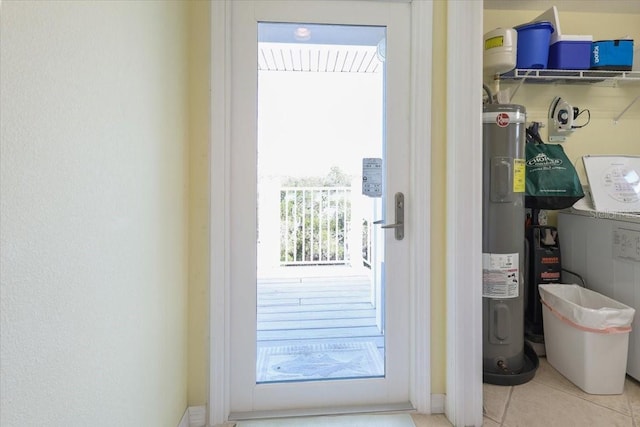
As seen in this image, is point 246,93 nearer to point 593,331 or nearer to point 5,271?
point 5,271

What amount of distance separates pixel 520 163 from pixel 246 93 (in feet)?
4.87

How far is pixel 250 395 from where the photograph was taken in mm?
1642

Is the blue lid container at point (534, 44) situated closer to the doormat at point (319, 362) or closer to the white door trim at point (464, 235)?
the white door trim at point (464, 235)

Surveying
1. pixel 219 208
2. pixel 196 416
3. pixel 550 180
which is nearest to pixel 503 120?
pixel 550 180

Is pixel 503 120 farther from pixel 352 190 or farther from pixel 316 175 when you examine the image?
pixel 316 175

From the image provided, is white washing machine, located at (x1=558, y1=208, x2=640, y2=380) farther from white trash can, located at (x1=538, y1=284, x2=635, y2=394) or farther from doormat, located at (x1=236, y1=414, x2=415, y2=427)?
doormat, located at (x1=236, y1=414, x2=415, y2=427)

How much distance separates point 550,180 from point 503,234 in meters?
0.58

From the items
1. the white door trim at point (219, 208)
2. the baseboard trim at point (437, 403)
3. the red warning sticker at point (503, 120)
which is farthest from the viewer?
the red warning sticker at point (503, 120)

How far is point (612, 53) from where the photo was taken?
2.17 meters

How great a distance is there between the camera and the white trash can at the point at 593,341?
1729mm

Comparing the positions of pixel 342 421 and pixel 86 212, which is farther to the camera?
pixel 342 421

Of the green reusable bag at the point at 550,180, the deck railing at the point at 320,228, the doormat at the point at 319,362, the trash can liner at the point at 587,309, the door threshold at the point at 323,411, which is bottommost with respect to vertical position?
the door threshold at the point at 323,411

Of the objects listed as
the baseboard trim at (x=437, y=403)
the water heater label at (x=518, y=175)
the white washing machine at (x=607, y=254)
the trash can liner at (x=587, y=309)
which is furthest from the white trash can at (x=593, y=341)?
the baseboard trim at (x=437, y=403)

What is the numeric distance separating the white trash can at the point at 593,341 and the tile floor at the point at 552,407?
66 mm
